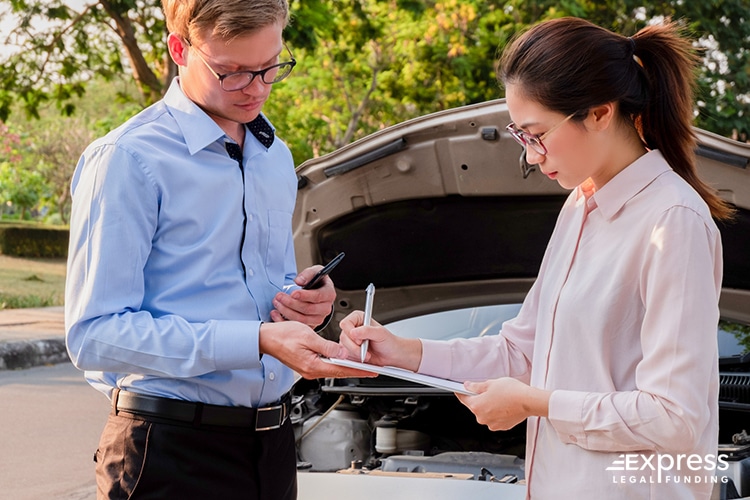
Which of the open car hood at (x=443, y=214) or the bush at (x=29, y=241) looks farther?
the bush at (x=29, y=241)

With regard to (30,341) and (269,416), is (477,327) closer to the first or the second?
(269,416)

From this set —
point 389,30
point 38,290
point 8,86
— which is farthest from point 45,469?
point 389,30

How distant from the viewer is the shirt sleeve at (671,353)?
5.25ft

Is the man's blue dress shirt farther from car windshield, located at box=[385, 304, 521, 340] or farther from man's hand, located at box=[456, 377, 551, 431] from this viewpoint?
car windshield, located at box=[385, 304, 521, 340]

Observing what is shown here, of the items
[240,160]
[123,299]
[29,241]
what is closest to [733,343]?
[240,160]

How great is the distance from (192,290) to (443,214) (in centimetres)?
151

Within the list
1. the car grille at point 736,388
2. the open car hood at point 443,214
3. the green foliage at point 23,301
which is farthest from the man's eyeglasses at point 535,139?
the green foliage at point 23,301

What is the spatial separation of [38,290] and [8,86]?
4.20m

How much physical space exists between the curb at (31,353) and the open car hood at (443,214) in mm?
6039

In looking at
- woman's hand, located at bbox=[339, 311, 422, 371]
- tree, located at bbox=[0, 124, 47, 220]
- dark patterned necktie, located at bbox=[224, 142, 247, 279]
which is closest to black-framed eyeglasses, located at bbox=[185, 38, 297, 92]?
dark patterned necktie, located at bbox=[224, 142, 247, 279]

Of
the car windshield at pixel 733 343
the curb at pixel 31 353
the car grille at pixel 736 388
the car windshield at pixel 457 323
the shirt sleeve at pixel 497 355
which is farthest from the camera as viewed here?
the curb at pixel 31 353

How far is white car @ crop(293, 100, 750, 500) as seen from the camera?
296 centimetres

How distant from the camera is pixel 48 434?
6.25m

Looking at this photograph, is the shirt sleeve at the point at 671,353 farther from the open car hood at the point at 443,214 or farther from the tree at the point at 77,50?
the tree at the point at 77,50
